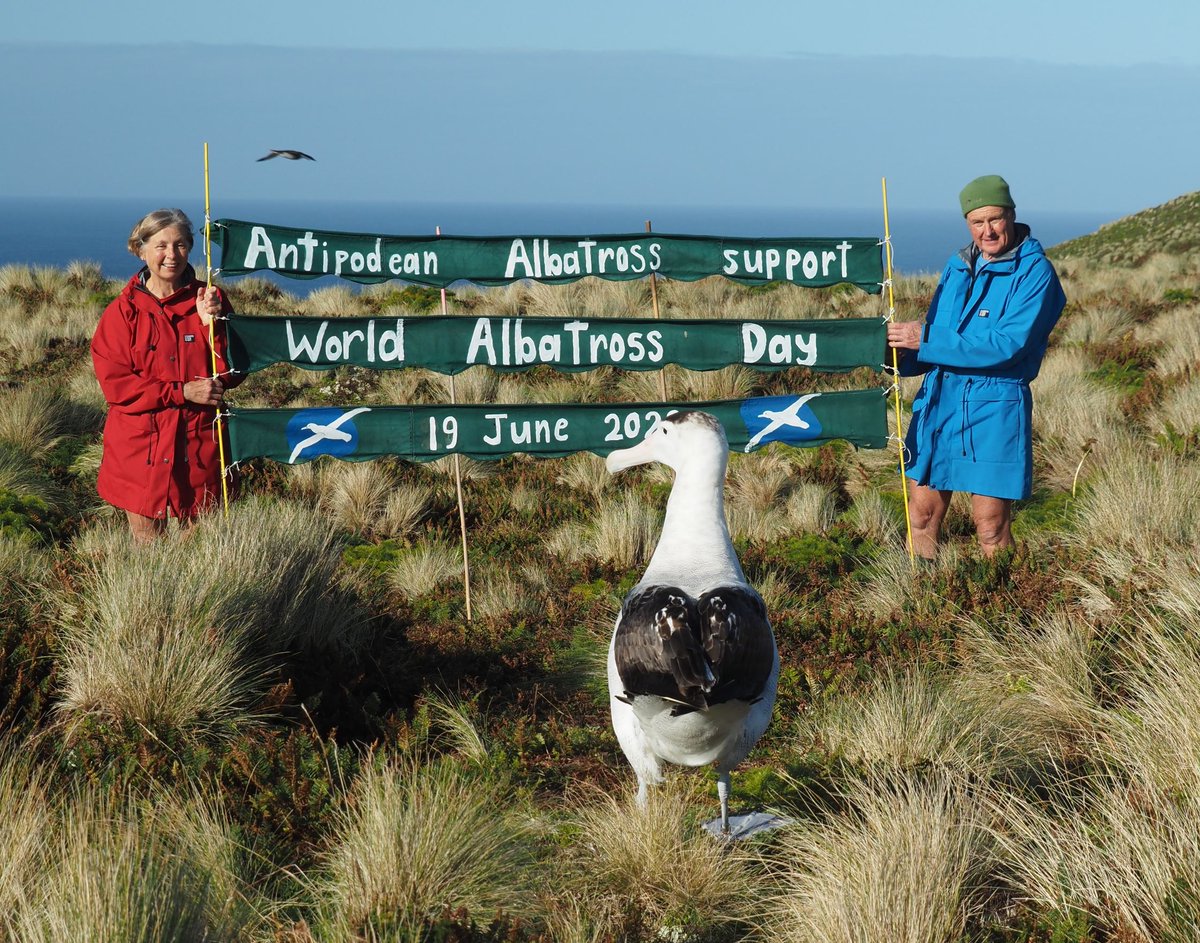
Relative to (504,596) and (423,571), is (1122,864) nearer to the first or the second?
(504,596)

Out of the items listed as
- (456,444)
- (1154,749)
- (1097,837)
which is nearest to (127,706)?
(456,444)

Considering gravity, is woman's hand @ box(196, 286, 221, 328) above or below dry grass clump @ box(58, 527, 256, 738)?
above

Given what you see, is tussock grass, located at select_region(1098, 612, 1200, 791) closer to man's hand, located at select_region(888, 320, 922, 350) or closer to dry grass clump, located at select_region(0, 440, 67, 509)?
man's hand, located at select_region(888, 320, 922, 350)

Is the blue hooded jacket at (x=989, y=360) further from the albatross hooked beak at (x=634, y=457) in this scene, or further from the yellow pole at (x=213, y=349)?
the yellow pole at (x=213, y=349)

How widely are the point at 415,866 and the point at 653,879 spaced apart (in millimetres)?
746

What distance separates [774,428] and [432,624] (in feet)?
7.41

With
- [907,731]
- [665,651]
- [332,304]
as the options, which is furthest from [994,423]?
[332,304]

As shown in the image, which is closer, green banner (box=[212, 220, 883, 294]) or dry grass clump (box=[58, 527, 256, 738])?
dry grass clump (box=[58, 527, 256, 738])

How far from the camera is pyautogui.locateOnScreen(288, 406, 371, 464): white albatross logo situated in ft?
21.0

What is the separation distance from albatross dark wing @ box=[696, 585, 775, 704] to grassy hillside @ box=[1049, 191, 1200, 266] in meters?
27.8

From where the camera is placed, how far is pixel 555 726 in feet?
16.8

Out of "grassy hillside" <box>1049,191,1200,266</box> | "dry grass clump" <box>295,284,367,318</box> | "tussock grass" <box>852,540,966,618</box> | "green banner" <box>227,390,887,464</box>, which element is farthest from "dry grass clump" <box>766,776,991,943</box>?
"grassy hillside" <box>1049,191,1200,266</box>

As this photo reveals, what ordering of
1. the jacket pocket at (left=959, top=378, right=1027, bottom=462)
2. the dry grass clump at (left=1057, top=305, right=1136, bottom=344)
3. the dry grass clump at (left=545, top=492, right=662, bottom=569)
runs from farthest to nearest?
the dry grass clump at (left=1057, top=305, right=1136, bottom=344) < the dry grass clump at (left=545, top=492, right=662, bottom=569) < the jacket pocket at (left=959, top=378, right=1027, bottom=462)

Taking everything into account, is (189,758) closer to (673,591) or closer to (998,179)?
(673,591)
